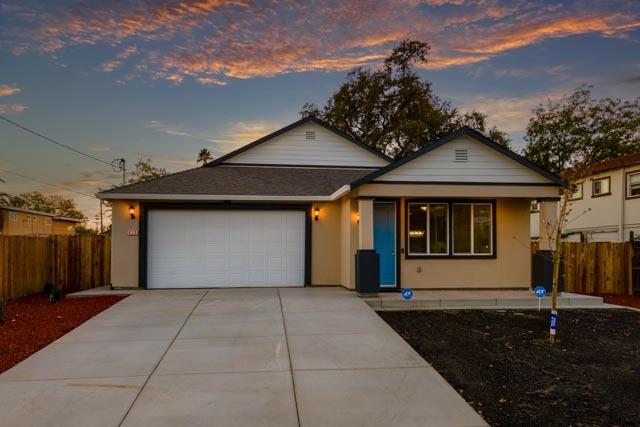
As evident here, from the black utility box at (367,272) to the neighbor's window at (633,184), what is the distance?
48.4 ft

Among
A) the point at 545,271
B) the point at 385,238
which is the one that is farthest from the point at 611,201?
the point at 385,238

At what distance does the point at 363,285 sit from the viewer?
991cm

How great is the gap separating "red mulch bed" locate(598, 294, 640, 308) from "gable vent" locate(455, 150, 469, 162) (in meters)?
5.06

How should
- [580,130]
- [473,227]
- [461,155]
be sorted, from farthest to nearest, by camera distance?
[580,130] < [473,227] < [461,155]

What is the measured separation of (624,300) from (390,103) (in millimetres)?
19665

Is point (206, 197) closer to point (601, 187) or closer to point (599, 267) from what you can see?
point (599, 267)

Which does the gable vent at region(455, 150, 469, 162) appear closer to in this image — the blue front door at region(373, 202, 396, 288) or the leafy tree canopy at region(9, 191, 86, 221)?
the blue front door at region(373, 202, 396, 288)

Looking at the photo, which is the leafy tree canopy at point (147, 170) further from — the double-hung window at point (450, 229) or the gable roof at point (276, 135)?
the double-hung window at point (450, 229)

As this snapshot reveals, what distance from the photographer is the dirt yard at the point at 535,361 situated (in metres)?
4.26

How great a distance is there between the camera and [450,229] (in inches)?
449

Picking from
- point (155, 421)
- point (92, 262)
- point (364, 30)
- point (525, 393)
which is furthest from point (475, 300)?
point (92, 262)

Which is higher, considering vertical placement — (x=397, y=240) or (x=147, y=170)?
(x=147, y=170)

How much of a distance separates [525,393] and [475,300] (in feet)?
17.2

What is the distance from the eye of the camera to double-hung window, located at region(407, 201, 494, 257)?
11.4 m
